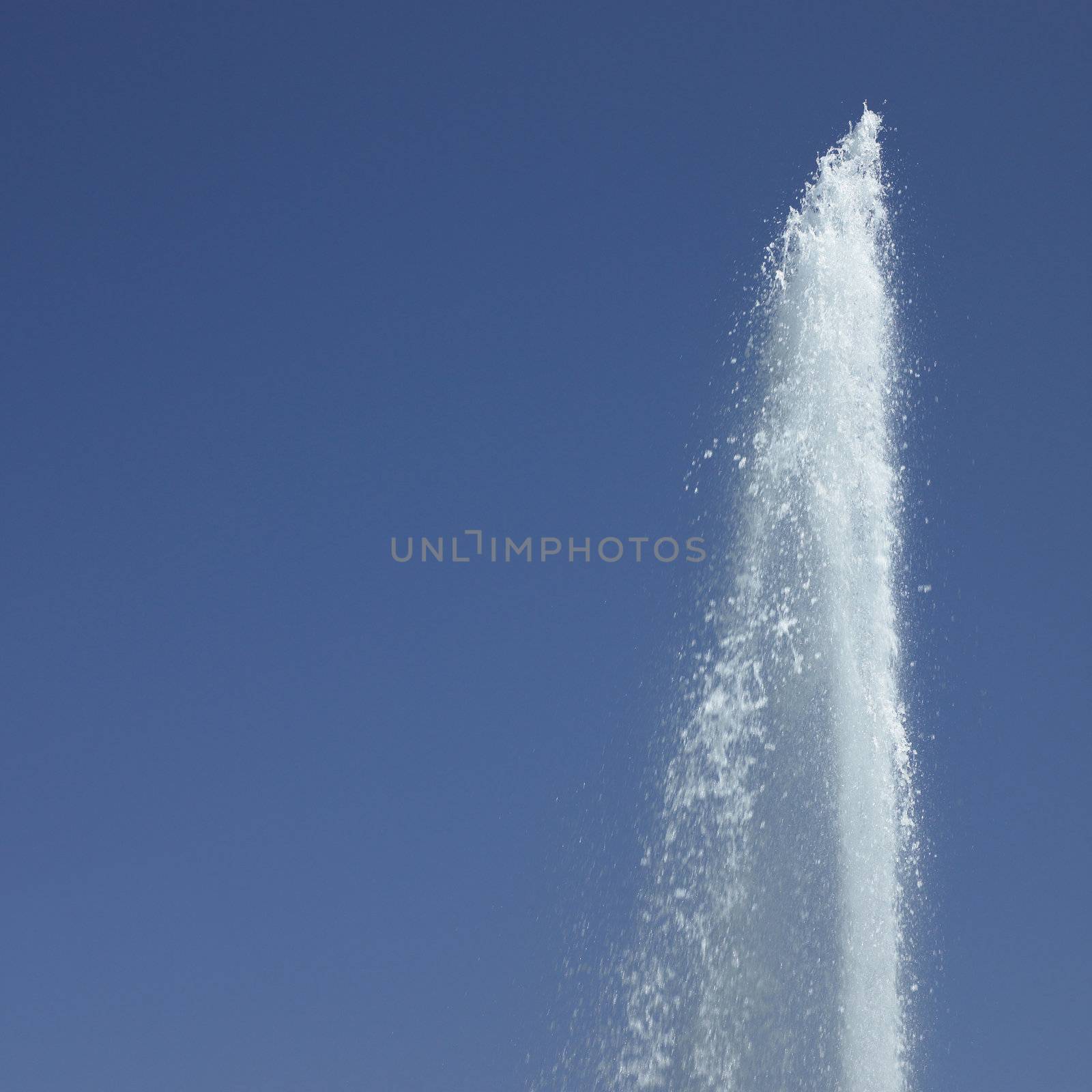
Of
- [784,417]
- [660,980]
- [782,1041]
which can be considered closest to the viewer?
[782,1041]

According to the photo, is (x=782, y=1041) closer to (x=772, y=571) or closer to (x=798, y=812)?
(x=798, y=812)

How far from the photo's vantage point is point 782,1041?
Result: 1223cm

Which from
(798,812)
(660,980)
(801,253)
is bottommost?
(660,980)

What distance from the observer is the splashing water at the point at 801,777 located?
12312mm

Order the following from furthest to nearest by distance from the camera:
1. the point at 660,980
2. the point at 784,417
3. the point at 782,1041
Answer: the point at 784,417 → the point at 660,980 → the point at 782,1041

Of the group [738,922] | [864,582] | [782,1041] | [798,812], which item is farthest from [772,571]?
[782,1041]

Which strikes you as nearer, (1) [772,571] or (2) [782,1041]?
(2) [782,1041]

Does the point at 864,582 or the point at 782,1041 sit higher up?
the point at 864,582

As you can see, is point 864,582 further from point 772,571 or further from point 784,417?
point 784,417

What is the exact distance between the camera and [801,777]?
12.9m

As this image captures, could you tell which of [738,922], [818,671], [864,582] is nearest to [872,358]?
[864,582]

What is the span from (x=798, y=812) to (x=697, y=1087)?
239 centimetres

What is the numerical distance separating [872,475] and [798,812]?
10.2ft

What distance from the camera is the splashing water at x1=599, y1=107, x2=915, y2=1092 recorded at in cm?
1231
